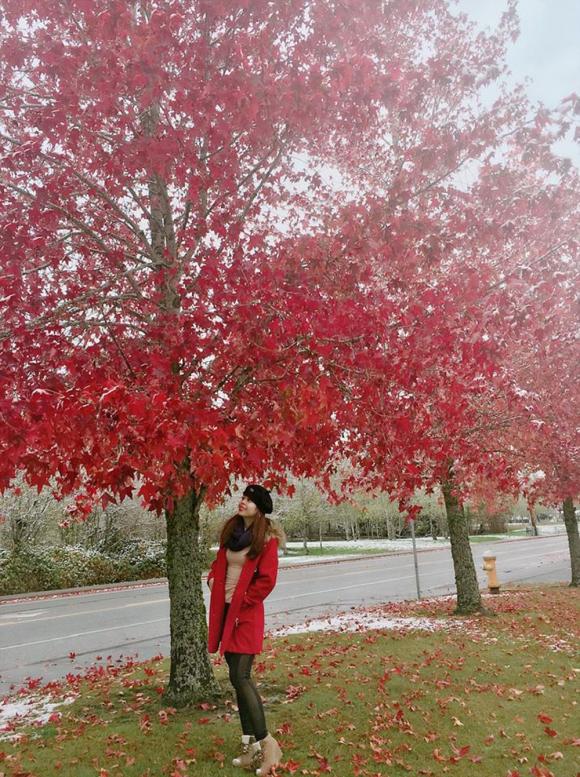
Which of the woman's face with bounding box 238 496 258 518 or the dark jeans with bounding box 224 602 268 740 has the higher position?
the woman's face with bounding box 238 496 258 518

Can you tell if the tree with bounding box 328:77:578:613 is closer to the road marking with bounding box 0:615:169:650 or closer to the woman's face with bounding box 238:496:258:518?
the woman's face with bounding box 238:496:258:518

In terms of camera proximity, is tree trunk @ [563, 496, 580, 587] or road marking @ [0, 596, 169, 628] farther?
tree trunk @ [563, 496, 580, 587]

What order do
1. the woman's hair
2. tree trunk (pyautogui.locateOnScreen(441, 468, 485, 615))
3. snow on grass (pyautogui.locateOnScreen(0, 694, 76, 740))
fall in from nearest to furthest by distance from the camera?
the woman's hair
snow on grass (pyautogui.locateOnScreen(0, 694, 76, 740))
tree trunk (pyautogui.locateOnScreen(441, 468, 485, 615))

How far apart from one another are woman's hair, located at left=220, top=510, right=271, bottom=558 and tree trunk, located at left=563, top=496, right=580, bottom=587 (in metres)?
14.9

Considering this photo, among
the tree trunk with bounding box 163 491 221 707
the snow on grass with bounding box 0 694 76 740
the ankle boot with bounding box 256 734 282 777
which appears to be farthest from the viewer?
the tree trunk with bounding box 163 491 221 707

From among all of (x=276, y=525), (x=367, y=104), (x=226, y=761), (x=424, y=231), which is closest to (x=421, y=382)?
(x=424, y=231)

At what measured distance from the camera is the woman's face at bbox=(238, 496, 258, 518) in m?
4.66

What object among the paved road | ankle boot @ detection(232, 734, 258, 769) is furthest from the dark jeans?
the paved road

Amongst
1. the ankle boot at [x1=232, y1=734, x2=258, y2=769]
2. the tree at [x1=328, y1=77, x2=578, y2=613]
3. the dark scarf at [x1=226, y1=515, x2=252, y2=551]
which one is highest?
the tree at [x1=328, y1=77, x2=578, y2=613]

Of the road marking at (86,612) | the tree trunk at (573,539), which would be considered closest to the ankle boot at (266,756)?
the road marking at (86,612)

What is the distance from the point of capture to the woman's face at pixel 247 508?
4.66m

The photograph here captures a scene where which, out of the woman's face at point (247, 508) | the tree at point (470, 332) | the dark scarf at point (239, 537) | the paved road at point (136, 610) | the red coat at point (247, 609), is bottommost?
the paved road at point (136, 610)

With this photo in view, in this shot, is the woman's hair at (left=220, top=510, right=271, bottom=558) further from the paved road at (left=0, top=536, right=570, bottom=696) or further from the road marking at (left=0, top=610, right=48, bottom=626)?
the road marking at (left=0, top=610, right=48, bottom=626)

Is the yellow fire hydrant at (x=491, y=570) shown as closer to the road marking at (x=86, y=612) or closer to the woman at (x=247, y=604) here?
the road marking at (x=86, y=612)
